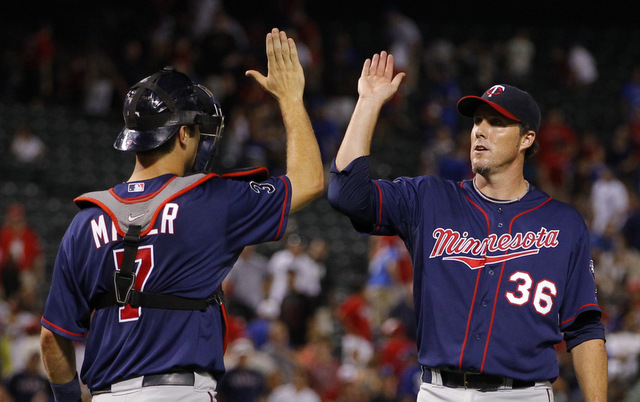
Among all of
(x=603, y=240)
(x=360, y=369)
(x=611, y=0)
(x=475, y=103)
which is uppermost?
(x=611, y=0)

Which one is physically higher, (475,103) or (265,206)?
(475,103)

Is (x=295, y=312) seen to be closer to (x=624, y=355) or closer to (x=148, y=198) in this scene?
(x=624, y=355)

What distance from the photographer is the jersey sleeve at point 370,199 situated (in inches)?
155

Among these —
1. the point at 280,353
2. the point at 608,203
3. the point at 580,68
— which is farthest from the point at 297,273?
the point at 580,68

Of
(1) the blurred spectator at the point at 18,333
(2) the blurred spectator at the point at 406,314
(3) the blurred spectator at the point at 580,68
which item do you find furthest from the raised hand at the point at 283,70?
(3) the blurred spectator at the point at 580,68

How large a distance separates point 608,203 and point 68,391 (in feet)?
38.9

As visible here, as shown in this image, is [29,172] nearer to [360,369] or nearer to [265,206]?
[360,369]

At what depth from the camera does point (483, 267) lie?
4.02 metres

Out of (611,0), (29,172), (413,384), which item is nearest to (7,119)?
(29,172)

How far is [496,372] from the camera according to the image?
3852 mm

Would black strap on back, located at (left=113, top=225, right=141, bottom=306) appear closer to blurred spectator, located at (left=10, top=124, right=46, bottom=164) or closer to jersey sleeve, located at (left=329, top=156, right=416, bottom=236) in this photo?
jersey sleeve, located at (left=329, top=156, right=416, bottom=236)

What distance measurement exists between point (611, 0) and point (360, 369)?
1432cm

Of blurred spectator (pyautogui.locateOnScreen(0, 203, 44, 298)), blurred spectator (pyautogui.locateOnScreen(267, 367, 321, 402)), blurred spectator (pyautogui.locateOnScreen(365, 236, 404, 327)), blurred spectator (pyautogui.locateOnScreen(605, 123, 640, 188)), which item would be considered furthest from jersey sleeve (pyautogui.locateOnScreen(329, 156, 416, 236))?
blurred spectator (pyautogui.locateOnScreen(605, 123, 640, 188))

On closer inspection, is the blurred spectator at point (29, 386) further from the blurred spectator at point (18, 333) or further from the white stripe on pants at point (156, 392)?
the white stripe on pants at point (156, 392)
